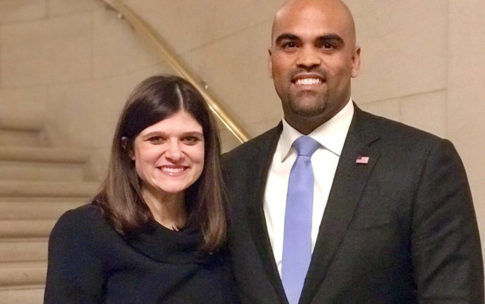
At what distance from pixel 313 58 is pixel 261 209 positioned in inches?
15.9

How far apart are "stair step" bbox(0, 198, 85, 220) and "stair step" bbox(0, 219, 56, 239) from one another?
0.37ft

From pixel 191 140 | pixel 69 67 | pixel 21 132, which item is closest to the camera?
pixel 191 140

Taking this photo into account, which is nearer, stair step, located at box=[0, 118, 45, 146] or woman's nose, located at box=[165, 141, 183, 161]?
woman's nose, located at box=[165, 141, 183, 161]

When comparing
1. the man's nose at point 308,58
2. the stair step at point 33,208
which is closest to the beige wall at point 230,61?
the man's nose at point 308,58

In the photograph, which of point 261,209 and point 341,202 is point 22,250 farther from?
point 341,202

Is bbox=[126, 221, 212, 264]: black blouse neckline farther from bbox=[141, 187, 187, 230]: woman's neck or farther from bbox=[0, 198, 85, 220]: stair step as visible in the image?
bbox=[0, 198, 85, 220]: stair step

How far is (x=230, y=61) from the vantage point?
3949mm

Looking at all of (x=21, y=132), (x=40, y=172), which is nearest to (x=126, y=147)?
(x=40, y=172)

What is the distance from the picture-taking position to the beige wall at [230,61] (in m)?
2.55

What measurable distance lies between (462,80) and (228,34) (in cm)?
167

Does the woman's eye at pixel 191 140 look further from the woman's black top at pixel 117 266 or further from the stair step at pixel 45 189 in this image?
the stair step at pixel 45 189

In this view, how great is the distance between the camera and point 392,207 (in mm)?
1843

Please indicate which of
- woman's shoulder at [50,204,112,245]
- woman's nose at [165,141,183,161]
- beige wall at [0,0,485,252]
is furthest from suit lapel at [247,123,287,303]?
beige wall at [0,0,485,252]

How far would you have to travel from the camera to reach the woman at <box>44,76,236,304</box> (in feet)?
6.32
